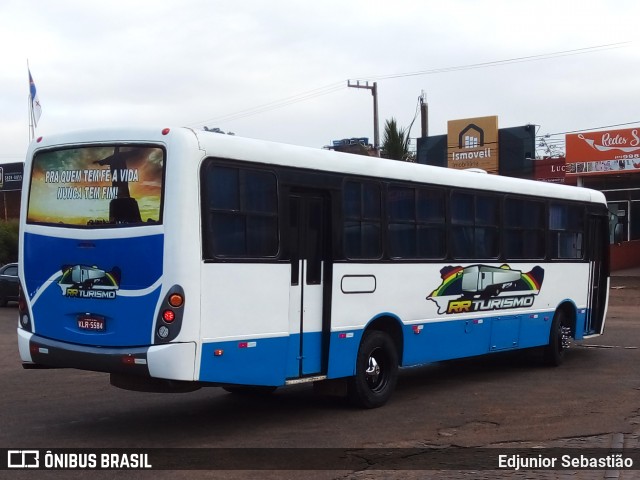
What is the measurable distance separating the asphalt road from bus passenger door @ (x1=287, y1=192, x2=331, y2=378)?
0.78 metres

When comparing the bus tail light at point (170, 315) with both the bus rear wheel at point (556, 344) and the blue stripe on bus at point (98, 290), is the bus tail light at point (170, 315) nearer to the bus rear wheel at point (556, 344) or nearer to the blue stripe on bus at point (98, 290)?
the blue stripe on bus at point (98, 290)

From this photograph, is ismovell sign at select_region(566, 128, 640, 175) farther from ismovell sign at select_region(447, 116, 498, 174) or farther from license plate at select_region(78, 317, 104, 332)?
license plate at select_region(78, 317, 104, 332)

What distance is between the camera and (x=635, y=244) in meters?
41.2

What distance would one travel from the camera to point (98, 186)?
9281mm

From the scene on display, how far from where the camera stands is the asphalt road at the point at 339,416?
9156 mm

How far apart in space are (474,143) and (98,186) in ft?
130

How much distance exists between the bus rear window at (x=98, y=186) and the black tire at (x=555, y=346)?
28.9 ft

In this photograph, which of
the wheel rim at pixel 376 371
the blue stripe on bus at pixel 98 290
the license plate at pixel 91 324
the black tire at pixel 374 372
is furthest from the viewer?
the wheel rim at pixel 376 371

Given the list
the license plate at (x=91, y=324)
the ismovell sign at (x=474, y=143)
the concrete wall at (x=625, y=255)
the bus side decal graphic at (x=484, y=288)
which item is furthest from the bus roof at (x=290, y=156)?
the ismovell sign at (x=474, y=143)

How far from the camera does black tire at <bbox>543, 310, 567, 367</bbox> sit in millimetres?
15492

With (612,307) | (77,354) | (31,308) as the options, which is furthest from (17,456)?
(612,307)

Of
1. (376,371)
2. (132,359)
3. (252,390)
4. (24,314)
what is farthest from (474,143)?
(132,359)

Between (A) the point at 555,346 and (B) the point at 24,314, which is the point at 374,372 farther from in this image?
(A) the point at 555,346

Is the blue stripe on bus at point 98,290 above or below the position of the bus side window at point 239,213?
below
